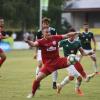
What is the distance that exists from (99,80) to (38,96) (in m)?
5.32

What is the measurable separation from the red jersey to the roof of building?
5618 centimetres

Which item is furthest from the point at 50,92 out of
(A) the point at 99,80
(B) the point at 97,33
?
(B) the point at 97,33

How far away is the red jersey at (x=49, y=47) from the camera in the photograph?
15.1 meters

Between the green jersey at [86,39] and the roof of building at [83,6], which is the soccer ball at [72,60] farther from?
the roof of building at [83,6]

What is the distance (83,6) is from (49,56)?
58.2 m

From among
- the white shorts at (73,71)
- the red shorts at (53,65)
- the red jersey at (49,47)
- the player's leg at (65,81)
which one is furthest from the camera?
the player's leg at (65,81)

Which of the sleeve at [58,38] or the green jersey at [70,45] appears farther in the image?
the green jersey at [70,45]

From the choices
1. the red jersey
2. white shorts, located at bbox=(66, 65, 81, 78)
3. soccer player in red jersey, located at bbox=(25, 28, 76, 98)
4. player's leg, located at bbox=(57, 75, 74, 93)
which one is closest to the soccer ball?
soccer player in red jersey, located at bbox=(25, 28, 76, 98)

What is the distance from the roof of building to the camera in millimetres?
72062

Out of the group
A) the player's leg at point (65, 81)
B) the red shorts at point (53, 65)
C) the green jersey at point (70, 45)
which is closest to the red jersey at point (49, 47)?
the red shorts at point (53, 65)

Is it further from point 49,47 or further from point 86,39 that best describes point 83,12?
point 49,47

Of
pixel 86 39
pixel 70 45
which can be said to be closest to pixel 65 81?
pixel 70 45

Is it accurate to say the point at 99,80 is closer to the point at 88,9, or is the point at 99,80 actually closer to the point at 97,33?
the point at 97,33

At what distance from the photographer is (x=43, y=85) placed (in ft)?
62.3
